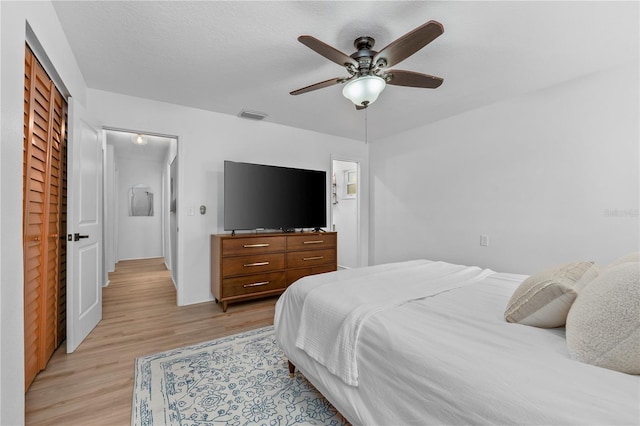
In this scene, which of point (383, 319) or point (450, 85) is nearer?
point (383, 319)

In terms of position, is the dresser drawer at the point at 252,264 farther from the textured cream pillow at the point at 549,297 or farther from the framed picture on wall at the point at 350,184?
the textured cream pillow at the point at 549,297

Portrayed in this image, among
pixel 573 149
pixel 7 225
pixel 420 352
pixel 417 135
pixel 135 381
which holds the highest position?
pixel 417 135

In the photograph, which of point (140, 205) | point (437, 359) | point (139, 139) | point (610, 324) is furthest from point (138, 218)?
point (610, 324)

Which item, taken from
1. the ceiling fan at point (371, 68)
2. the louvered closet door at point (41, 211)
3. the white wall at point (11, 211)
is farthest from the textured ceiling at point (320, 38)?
the white wall at point (11, 211)

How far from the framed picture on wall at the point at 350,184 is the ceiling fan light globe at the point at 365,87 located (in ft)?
10.6

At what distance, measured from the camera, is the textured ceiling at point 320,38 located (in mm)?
1783

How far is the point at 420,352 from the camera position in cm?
95

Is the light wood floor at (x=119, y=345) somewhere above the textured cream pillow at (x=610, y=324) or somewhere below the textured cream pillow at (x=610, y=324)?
below

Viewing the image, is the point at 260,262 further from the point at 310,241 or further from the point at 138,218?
the point at 138,218

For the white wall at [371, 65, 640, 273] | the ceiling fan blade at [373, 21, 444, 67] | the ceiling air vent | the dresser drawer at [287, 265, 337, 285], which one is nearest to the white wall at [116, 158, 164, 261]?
the ceiling air vent

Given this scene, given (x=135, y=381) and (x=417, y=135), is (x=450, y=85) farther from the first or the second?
(x=135, y=381)

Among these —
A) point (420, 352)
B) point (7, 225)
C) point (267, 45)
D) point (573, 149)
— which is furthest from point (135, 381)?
point (573, 149)

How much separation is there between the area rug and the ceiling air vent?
106 inches

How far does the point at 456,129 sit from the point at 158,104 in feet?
12.2
